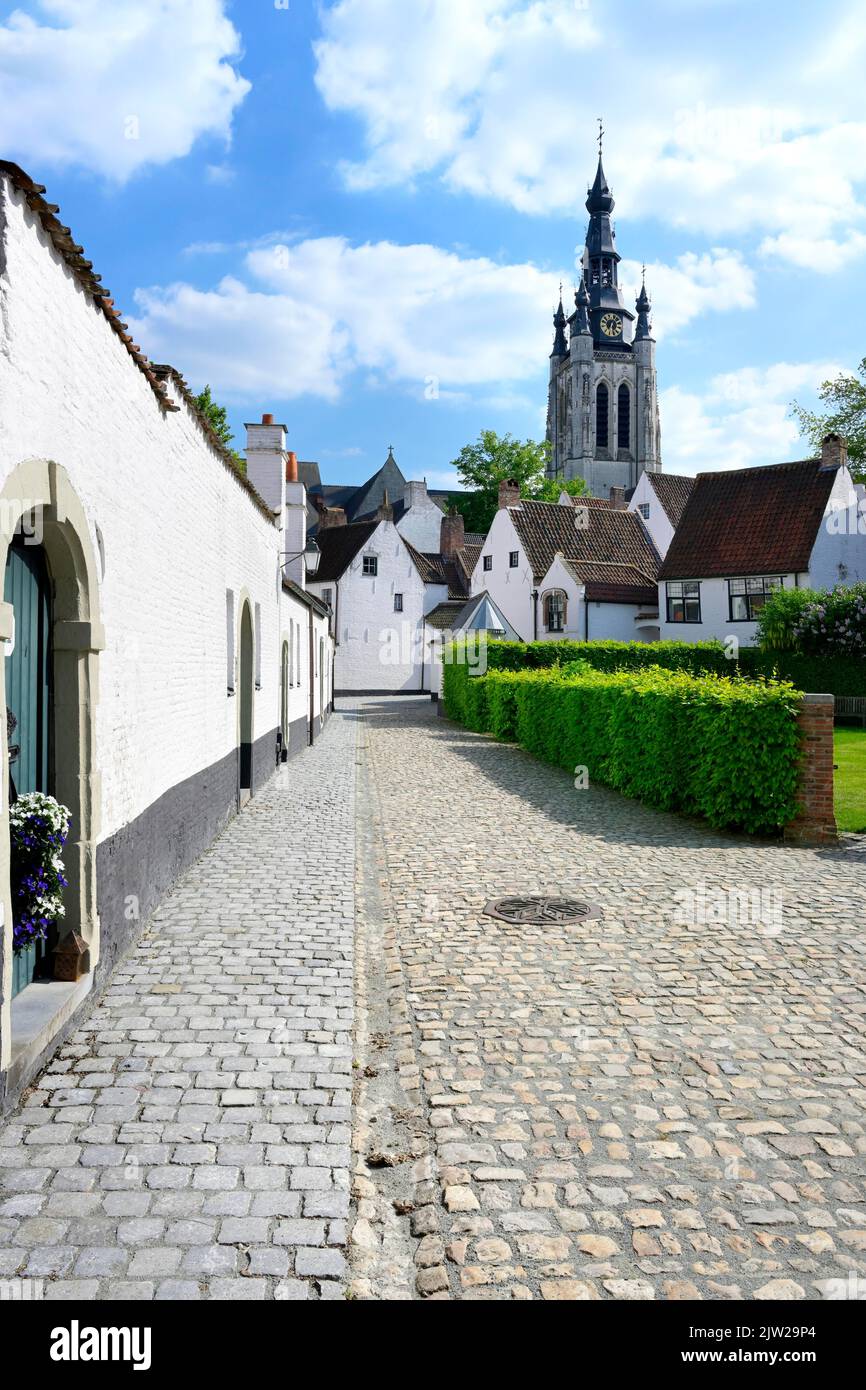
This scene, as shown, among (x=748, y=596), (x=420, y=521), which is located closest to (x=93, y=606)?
(x=748, y=596)

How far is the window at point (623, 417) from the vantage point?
91.1 metres

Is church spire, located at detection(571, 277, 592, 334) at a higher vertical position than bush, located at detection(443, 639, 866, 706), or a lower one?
higher

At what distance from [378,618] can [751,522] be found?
64.1ft

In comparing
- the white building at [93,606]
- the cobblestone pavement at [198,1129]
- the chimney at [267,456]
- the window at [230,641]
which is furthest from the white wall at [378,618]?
the cobblestone pavement at [198,1129]

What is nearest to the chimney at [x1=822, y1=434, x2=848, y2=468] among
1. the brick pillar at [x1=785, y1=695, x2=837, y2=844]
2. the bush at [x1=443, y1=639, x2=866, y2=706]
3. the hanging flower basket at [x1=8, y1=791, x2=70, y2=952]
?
the bush at [x1=443, y1=639, x2=866, y2=706]

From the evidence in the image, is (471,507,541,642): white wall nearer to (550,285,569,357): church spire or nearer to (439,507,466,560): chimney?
(439,507,466,560): chimney

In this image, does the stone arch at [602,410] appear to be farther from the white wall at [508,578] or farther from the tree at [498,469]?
the white wall at [508,578]

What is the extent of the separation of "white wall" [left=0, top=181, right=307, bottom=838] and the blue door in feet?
1.61

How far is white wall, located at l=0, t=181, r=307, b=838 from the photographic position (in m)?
4.27

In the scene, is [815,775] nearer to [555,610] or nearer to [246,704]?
[246,704]

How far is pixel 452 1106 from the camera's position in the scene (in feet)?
13.7

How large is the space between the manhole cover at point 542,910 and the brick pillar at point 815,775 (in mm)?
3891
